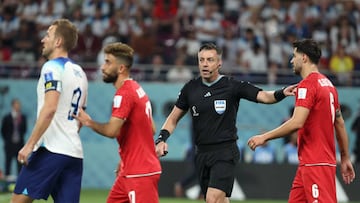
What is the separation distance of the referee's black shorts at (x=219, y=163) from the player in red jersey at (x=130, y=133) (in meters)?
1.39

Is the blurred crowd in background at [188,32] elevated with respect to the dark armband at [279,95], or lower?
elevated

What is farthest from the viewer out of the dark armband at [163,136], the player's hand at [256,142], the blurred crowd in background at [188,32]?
the blurred crowd in background at [188,32]

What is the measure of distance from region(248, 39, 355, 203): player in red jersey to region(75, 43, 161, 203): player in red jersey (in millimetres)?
1133

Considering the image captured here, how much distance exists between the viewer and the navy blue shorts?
8.82 m

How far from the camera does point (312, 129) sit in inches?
373

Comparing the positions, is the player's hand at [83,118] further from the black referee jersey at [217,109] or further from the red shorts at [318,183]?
the red shorts at [318,183]

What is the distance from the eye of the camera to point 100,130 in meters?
8.70

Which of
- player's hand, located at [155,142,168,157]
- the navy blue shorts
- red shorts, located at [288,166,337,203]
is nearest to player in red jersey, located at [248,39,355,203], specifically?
red shorts, located at [288,166,337,203]

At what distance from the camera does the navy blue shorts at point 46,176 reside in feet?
28.9

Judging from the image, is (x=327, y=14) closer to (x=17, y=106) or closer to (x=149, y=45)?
(x=149, y=45)

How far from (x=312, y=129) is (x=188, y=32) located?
13.2 metres

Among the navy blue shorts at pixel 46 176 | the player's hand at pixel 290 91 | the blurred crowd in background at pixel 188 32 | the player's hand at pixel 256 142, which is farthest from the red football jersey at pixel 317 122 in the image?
the blurred crowd in background at pixel 188 32

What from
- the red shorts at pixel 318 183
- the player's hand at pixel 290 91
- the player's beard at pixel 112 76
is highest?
the player's beard at pixel 112 76

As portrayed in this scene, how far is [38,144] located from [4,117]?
12750mm
